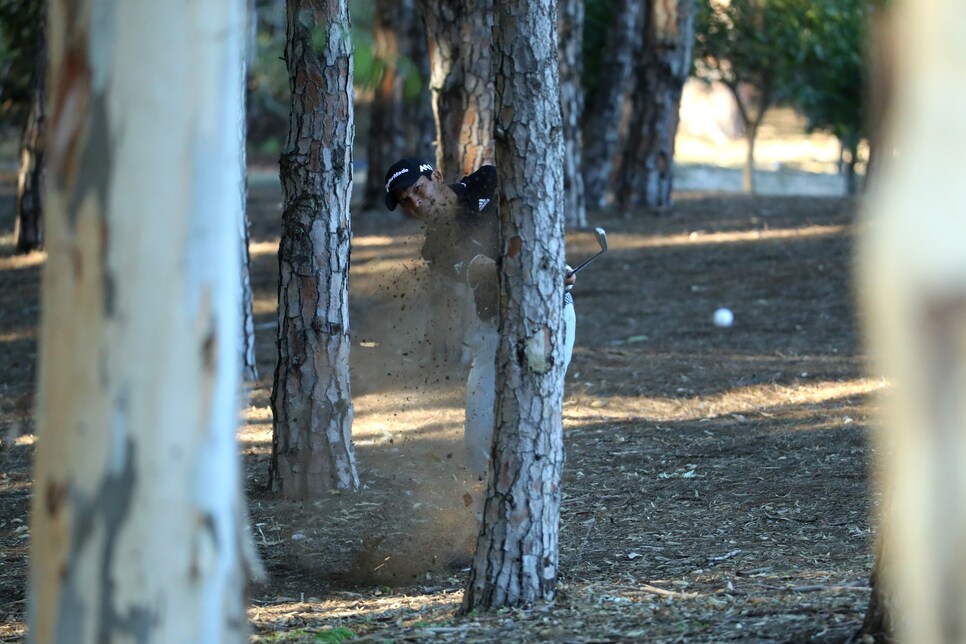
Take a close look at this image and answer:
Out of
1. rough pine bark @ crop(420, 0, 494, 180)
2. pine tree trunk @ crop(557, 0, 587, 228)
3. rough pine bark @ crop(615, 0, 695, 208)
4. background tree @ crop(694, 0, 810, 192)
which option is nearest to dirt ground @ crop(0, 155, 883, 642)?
pine tree trunk @ crop(557, 0, 587, 228)

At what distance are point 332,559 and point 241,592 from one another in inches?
121

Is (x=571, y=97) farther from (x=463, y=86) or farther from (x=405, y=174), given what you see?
(x=405, y=174)

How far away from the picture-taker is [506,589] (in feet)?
Answer: 14.2

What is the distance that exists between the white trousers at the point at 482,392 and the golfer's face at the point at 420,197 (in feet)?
2.06

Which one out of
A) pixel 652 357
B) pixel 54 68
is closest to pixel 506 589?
pixel 54 68

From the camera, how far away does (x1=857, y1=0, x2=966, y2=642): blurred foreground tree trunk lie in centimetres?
186

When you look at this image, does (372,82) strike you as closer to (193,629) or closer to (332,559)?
(193,629)

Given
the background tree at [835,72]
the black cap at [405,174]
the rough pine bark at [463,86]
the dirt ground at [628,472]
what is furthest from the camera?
the background tree at [835,72]

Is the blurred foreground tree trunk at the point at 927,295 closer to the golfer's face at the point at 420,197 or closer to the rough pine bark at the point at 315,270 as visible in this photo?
the golfer's face at the point at 420,197

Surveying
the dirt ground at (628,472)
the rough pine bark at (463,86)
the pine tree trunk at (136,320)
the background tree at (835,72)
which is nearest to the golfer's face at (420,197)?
the dirt ground at (628,472)

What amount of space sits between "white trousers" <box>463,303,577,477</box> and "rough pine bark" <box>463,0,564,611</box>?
1.31 metres

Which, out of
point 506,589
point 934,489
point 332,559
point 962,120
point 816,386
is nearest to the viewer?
point 962,120

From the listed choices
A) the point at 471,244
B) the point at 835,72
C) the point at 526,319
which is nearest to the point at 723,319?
the point at 471,244

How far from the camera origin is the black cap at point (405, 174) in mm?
5742
